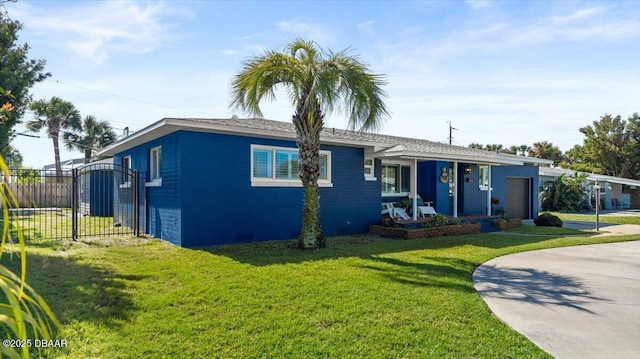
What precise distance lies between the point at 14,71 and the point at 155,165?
506 centimetres

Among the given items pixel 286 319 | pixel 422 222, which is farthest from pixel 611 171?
pixel 286 319

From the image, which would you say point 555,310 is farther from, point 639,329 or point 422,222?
point 422,222

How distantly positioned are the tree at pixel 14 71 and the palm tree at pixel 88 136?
1991 cm

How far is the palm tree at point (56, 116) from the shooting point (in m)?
28.3

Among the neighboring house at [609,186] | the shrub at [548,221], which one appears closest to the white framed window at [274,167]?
the shrub at [548,221]

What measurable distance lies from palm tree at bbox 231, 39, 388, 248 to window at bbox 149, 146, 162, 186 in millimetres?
3789

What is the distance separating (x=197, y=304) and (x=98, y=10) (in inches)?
326

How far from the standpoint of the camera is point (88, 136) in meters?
31.3

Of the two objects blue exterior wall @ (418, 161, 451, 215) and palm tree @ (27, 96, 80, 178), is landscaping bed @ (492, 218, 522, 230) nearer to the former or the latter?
blue exterior wall @ (418, 161, 451, 215)

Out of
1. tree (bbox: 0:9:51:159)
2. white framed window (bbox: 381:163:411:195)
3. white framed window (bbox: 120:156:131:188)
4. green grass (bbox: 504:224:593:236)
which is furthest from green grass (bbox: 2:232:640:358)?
green grass (bbox: 504:224:593:236)

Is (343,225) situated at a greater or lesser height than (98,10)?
lesser

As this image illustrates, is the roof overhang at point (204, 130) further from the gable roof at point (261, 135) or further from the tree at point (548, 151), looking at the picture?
the tree at point (548, 151)

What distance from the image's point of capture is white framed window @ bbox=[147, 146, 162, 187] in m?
11.8

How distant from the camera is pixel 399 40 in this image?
40.1 feet
